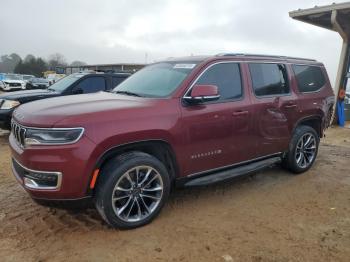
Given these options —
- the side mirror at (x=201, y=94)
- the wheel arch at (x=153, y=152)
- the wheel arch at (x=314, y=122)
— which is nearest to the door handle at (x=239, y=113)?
the side mirror at (x=201, y=94)

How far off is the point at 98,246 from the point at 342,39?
35.3 feet

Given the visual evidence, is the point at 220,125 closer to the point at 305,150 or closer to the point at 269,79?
the point at 269,79

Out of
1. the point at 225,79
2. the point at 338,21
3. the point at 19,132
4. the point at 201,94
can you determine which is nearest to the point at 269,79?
the point at 225,79

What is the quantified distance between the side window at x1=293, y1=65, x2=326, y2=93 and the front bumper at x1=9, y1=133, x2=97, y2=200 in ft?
12.1

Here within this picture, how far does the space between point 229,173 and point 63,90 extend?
5466 mm

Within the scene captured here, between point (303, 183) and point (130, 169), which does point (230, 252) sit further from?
point (303, 183)

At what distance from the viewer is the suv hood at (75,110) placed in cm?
334

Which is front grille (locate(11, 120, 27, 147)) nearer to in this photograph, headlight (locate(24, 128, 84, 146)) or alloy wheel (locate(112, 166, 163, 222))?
headlight (locate(24, 128, 84, 146))

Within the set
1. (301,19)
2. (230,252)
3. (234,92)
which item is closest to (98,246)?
(230,252)

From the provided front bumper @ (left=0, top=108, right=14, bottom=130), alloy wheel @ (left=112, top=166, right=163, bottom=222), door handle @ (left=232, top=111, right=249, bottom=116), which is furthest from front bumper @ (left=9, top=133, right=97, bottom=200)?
front bumper @ (left=0, top=108, right=14, bottom=130)

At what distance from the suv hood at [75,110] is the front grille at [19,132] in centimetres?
6

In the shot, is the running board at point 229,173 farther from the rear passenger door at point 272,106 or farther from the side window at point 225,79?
the side window at point 225,79

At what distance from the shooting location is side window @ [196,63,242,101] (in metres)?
4.34

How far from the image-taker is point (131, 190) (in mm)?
3721
